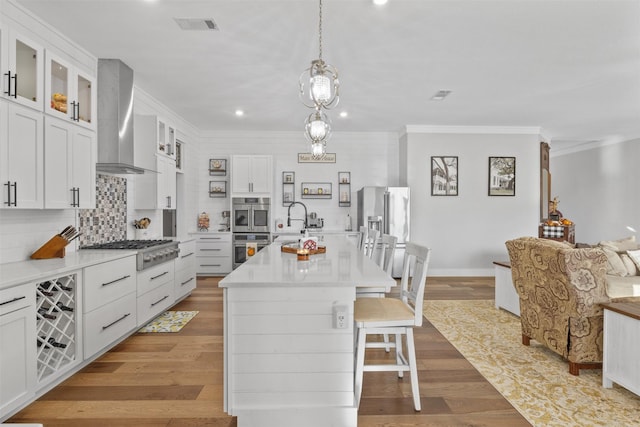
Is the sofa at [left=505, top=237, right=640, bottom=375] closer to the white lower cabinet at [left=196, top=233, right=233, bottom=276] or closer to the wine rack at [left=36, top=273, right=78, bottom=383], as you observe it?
the wine rack at [left=36, top=273, right=78, bottom=383]

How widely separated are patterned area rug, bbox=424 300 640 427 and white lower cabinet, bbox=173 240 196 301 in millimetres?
3138

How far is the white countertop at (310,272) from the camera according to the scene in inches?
81.1

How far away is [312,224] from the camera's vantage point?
7180 millimetres

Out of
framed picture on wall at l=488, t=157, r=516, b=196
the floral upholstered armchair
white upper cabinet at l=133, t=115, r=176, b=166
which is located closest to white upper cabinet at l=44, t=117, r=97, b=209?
white upper cabinet at l=133, t=115, r=176, b=166

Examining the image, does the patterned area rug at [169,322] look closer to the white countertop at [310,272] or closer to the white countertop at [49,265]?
the white countertop at [49,265]

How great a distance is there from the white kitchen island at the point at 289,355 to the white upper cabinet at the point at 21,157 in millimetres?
1682

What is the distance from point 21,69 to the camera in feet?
8.60

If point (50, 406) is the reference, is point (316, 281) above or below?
above

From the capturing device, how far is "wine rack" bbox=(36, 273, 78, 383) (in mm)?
2593

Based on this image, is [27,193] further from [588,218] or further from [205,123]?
[588,218]

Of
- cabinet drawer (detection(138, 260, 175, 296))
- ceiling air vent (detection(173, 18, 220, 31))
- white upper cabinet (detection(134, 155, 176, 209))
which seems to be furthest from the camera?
white upper cabinet (detection(134, 155, 176, 209))

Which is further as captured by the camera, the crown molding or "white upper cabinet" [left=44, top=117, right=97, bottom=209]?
the crown molding

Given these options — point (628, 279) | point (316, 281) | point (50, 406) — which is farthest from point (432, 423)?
point (628, 279)

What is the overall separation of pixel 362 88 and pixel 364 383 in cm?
352
